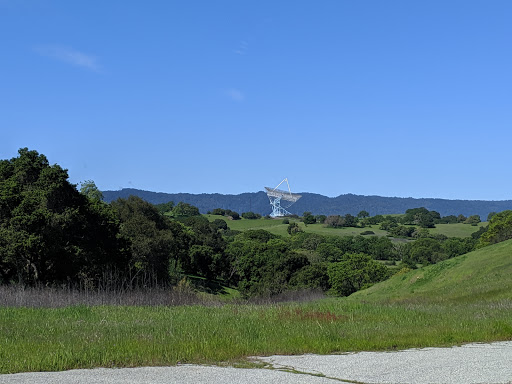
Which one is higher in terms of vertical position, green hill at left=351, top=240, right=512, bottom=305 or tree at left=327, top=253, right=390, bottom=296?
green hill at left=351, top=240, right=512, bottom=305

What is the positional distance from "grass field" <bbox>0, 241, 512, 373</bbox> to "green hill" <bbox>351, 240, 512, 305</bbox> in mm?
5401

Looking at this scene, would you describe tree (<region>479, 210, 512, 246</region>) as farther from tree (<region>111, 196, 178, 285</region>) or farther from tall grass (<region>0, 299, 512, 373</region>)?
tall grass (<region>0, 299, 512, 373</region>)

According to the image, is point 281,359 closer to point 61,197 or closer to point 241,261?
point 61,197

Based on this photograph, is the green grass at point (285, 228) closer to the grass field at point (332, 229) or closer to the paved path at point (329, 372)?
the grass field at point (332, 229)

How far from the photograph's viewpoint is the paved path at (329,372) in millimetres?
9734

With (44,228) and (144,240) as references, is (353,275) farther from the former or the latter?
(44,228)

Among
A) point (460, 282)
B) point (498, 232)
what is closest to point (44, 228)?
point (460, 282)

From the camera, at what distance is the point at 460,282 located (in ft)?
111

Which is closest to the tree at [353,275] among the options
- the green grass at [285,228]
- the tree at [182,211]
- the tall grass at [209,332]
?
the tall grass at [209,332]

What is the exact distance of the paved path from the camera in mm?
9734

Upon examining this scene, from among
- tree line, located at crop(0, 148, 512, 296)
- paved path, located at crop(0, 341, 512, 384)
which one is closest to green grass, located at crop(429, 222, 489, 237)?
tree line, located at crop(0, 148, 512, 296)

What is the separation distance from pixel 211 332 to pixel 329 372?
4915 millimetres

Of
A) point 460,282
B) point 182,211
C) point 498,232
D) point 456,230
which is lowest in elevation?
point 460,282

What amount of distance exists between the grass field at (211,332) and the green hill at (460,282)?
5.40 meters
